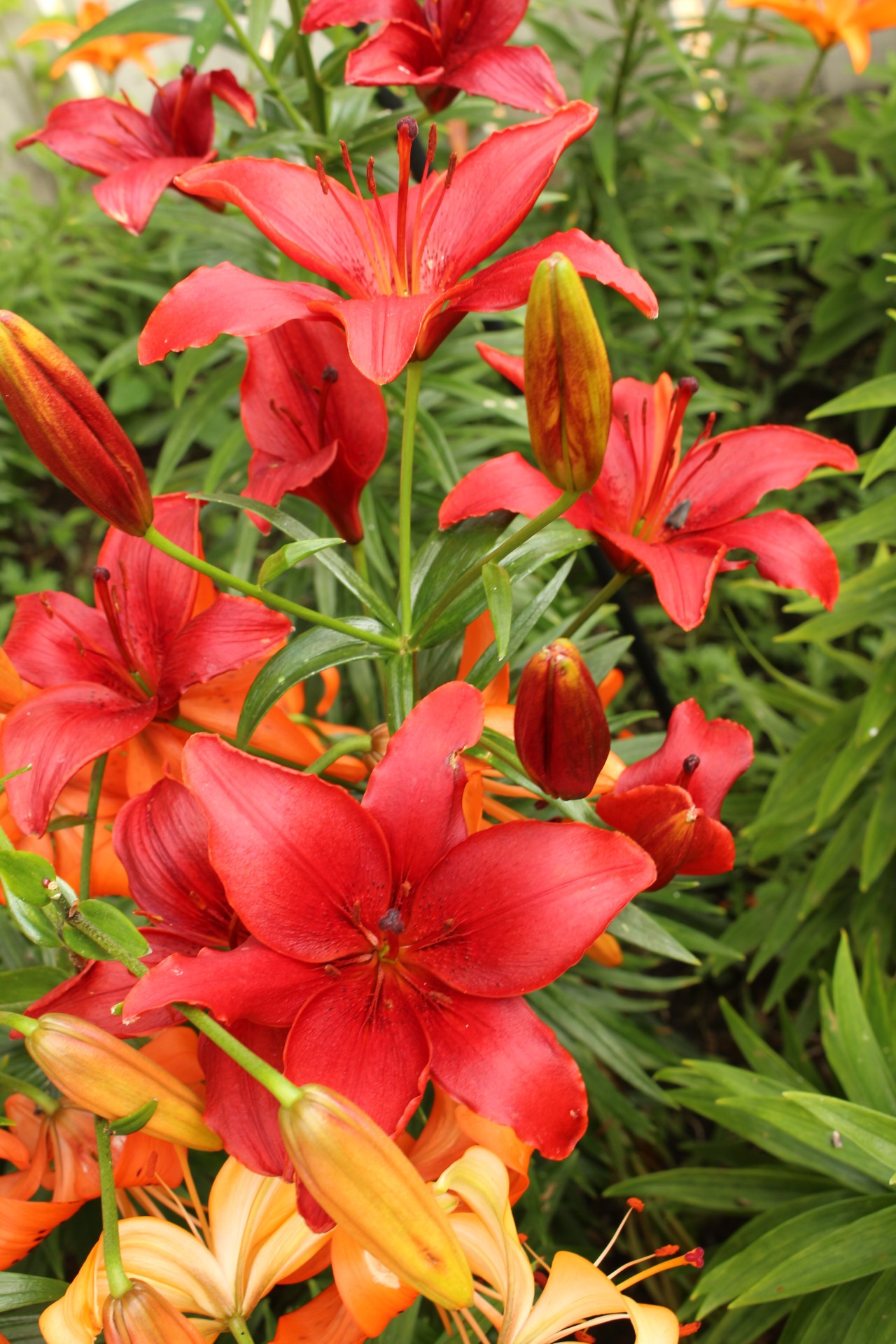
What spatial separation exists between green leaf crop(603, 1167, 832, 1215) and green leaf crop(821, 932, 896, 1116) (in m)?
0.14

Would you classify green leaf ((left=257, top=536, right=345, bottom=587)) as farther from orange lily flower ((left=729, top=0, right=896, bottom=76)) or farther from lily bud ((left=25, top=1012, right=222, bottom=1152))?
orange lily flower ((left=729, top=0, right=896, bottom=76))

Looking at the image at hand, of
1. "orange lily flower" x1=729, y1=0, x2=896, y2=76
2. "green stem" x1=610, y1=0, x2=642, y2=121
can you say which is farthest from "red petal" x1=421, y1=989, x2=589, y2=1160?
"green stem" x1=610, y1=0, x2=642, y2=121

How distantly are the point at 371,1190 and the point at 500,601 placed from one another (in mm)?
262

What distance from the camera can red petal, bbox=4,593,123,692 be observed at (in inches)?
26.3

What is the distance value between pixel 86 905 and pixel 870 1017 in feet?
2.40

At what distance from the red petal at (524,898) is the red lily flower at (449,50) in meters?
0.51

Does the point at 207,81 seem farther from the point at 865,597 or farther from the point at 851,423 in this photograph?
the point at 851,423

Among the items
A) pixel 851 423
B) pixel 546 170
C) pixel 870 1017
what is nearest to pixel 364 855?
pixel 546 170

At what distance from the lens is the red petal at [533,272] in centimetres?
52

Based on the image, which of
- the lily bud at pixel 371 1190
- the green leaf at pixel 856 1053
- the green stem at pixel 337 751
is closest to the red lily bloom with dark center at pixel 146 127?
the green stem at pixel 337 751

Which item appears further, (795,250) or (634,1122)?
(795,250)

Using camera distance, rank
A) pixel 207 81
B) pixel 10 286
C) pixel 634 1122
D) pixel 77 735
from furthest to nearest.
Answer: pixel 10 286 < pixel 634 1122 < pixel 207 81 < pixel 77 735

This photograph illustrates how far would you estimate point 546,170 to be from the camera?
546mm

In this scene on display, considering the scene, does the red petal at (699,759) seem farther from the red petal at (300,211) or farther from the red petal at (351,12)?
the red petal at (351,12)
